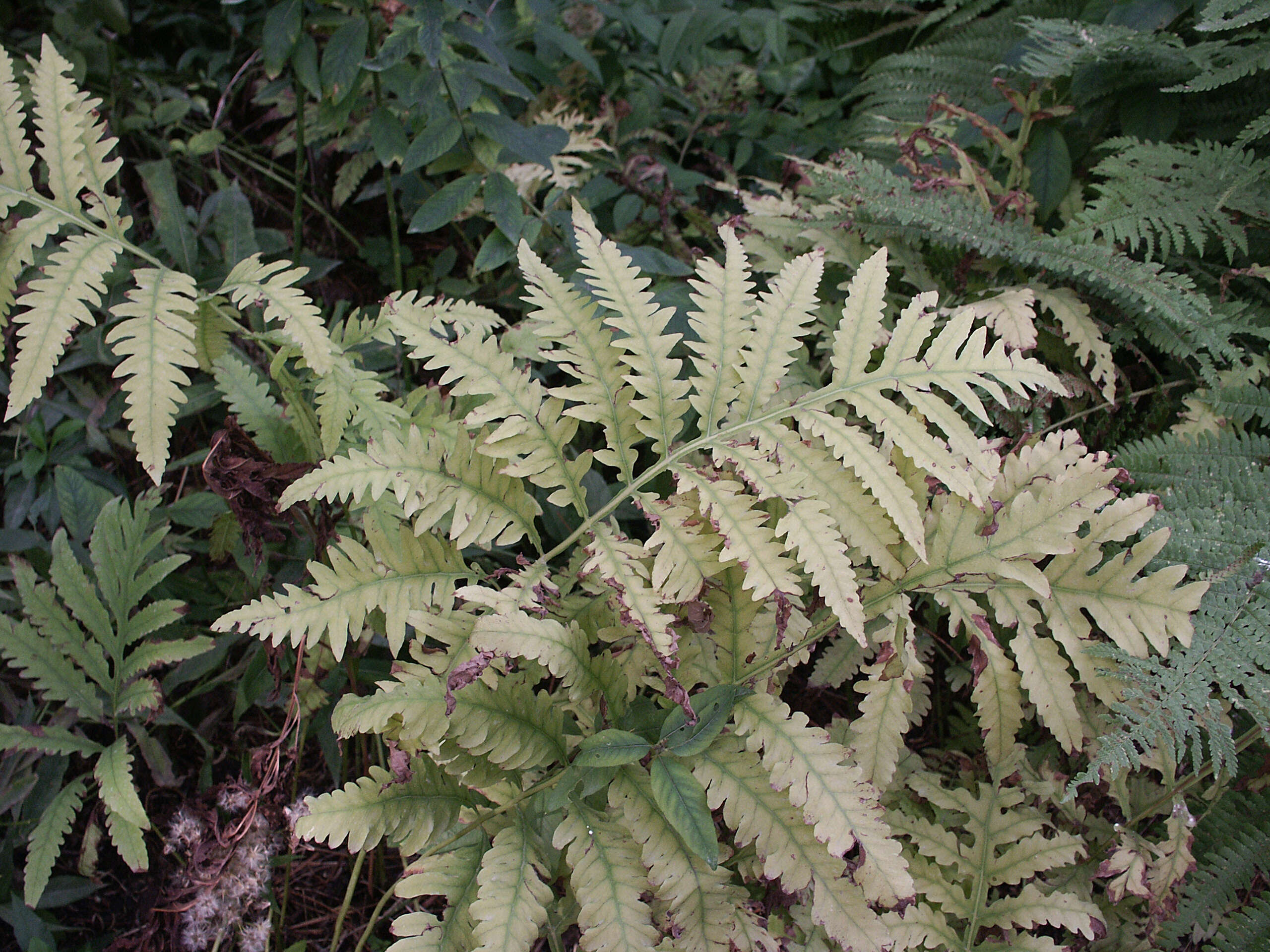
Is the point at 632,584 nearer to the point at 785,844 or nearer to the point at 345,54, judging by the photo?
the point at 785,844

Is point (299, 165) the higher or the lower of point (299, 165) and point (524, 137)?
the lower

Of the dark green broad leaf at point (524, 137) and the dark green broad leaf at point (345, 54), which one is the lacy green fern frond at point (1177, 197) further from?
the dark green broad leaf at point (345, 54)

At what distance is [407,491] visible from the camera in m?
1.37

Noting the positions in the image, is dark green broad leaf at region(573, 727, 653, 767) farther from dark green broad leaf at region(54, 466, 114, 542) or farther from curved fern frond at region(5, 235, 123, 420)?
dark green broad leaf at region(54, 466, 114, 542)

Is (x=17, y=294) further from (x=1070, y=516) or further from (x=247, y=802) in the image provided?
(x=1070, y=516)

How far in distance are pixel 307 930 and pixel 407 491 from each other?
1233 mm

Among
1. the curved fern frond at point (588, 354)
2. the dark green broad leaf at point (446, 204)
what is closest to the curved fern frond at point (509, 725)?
the curved fern frond at point (588, 354)

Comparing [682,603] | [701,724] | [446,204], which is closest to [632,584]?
[682,603]

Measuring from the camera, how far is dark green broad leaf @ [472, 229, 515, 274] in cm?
221

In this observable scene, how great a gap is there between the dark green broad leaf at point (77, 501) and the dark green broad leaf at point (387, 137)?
1.16 metres

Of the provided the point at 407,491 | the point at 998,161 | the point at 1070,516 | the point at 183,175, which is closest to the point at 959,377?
the point at 1070,516

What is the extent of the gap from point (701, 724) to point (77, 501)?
1762 mm

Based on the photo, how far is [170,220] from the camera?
230 centimetres


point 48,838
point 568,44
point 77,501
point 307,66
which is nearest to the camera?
point 48,838
